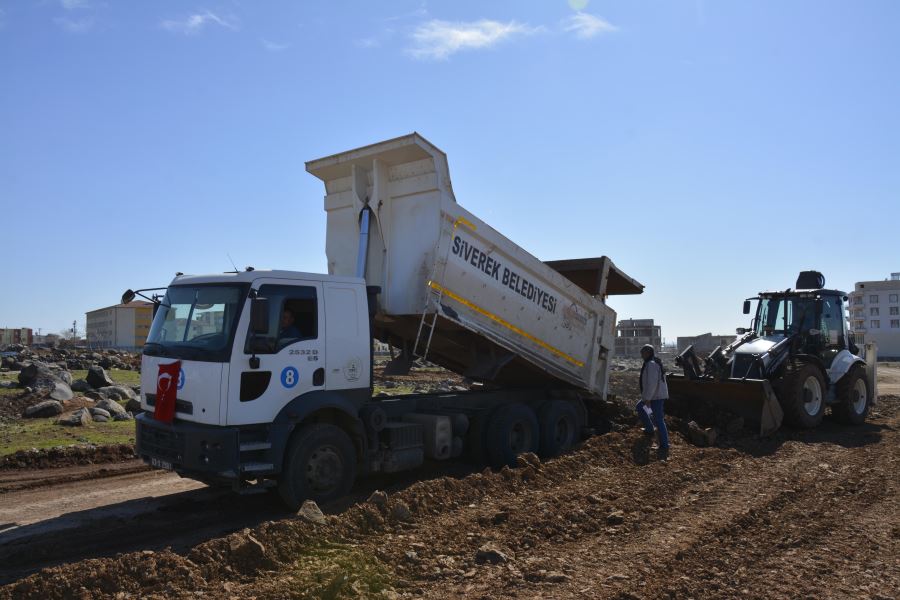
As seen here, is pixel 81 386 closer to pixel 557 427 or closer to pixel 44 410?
pixel 44 410

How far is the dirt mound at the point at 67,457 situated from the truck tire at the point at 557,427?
6.33 metres

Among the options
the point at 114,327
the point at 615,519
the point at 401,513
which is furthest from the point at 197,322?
the point at 114,327

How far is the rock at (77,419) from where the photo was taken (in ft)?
42.7

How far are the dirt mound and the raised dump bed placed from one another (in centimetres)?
439

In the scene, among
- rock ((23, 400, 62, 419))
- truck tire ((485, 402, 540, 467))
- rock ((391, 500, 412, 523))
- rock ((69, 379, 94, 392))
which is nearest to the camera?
rock ((391, 500, 412, 523))

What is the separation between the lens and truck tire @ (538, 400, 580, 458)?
10.5m

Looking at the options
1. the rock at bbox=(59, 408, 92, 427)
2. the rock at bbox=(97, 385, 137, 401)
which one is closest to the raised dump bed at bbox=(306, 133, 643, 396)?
the rock at bbox=(59, 408, 92, 427)

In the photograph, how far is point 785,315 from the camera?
45.6 feet

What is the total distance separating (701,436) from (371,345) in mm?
5875

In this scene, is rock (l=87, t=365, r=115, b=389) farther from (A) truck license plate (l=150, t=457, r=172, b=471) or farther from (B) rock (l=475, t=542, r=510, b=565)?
(B) rock (l=475, t=542, r=510, b=565)

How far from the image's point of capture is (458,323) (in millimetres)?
9055

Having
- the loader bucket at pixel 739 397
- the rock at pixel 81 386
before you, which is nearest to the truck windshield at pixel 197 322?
the loader bucket at pixel 739 397

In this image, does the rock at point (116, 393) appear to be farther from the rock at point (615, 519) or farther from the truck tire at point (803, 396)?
the truck tire at point (803, 396)

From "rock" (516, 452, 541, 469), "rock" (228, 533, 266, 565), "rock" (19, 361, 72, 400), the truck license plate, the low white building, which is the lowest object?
"rock" (228, 533, 266, 565)
